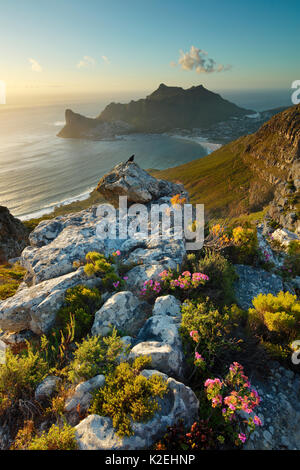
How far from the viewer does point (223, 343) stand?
4.20 meters

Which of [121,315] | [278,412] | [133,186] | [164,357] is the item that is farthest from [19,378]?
[133,186]

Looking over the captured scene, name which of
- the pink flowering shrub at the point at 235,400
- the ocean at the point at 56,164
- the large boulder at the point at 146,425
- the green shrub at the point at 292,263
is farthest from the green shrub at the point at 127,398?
the ocean at the point at 56,164

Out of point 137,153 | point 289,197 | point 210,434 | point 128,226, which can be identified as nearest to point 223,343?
point 210,434

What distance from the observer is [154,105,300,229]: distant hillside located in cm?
7519

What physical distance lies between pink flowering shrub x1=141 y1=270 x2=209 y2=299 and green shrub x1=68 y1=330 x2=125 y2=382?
1.93 meters

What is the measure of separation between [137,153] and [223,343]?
572 feet

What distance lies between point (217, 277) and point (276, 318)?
6.19 ft

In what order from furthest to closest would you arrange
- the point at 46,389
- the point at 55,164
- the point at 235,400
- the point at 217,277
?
the point at 55,164 < the point at 217,277 < the point at 46,389 < the point at 235,400

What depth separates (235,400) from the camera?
129 inches

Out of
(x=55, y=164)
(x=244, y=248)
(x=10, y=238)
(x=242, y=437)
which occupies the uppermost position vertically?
(x=55, y=164)

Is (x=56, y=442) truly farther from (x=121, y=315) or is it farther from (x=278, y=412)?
(x=278, y=412)

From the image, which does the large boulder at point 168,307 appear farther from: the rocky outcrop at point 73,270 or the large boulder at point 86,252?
the large boulder at point 86,252
